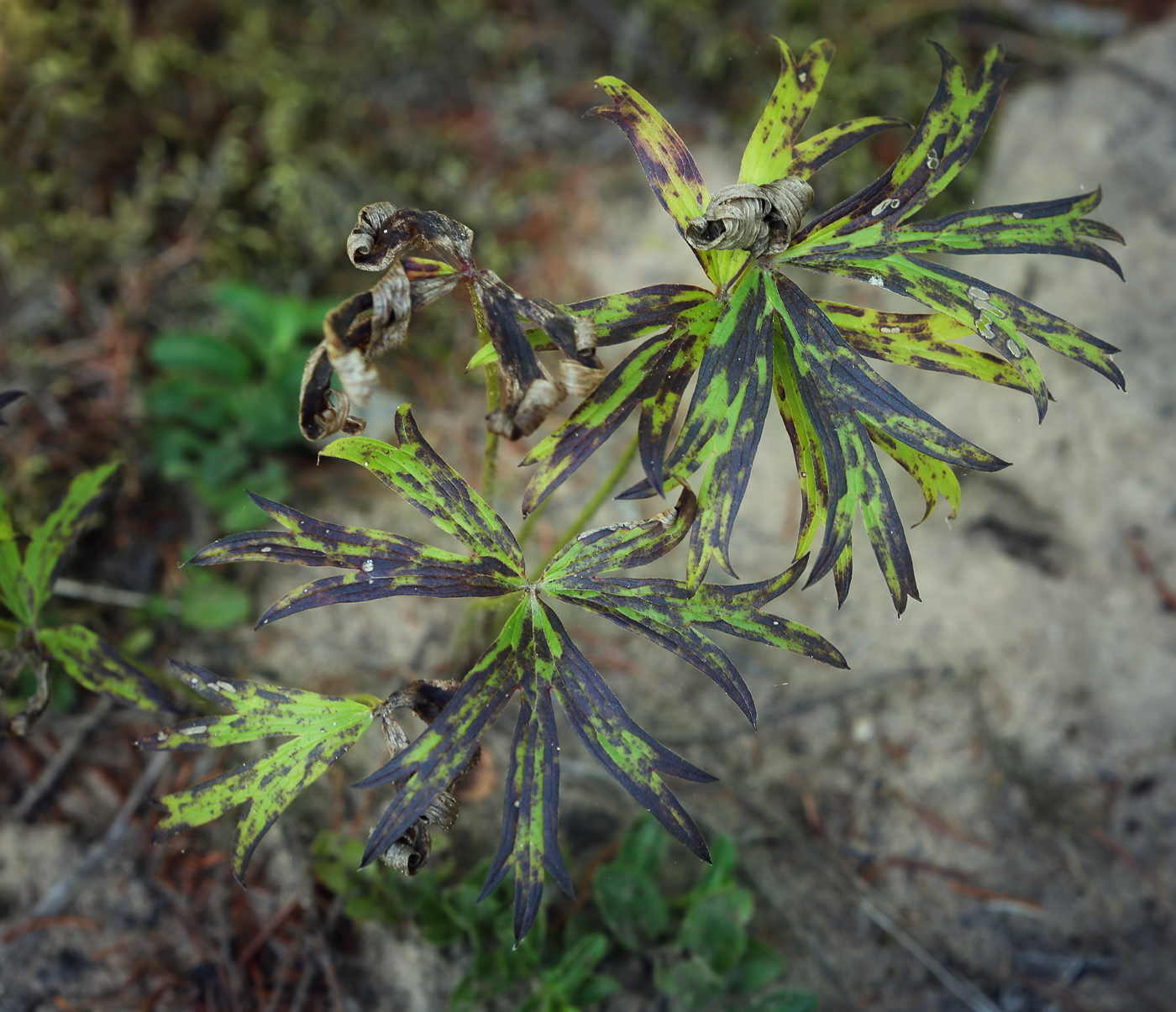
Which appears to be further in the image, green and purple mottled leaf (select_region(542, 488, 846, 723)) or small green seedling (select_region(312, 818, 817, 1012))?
small green seedling (select_region(312, 818, 817, 1012))

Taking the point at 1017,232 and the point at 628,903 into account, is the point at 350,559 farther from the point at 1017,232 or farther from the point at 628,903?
the point at 1017,232

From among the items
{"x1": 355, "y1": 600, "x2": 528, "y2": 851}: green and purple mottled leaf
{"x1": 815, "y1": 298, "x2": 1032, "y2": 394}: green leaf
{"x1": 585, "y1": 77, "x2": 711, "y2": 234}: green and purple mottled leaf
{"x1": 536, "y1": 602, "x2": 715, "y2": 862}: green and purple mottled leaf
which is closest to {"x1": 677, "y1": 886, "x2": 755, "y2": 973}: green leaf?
{"x1": 536, "y1": 602, "x2": 715, "y2": 862}: green and purple mottled leaf

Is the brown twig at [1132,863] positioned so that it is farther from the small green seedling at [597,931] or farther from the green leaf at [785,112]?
the green leaf at [785,112]

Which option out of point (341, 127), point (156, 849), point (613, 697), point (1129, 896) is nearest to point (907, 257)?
point (613, 697)

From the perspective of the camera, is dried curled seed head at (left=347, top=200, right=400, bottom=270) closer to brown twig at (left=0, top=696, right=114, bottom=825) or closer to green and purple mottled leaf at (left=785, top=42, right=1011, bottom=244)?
green and purple mottled leaf at (left=785, top=42, right=1011, bottom=244)

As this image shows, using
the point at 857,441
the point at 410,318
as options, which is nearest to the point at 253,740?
the point at 410,318

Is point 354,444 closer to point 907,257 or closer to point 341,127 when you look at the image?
point 907,257
